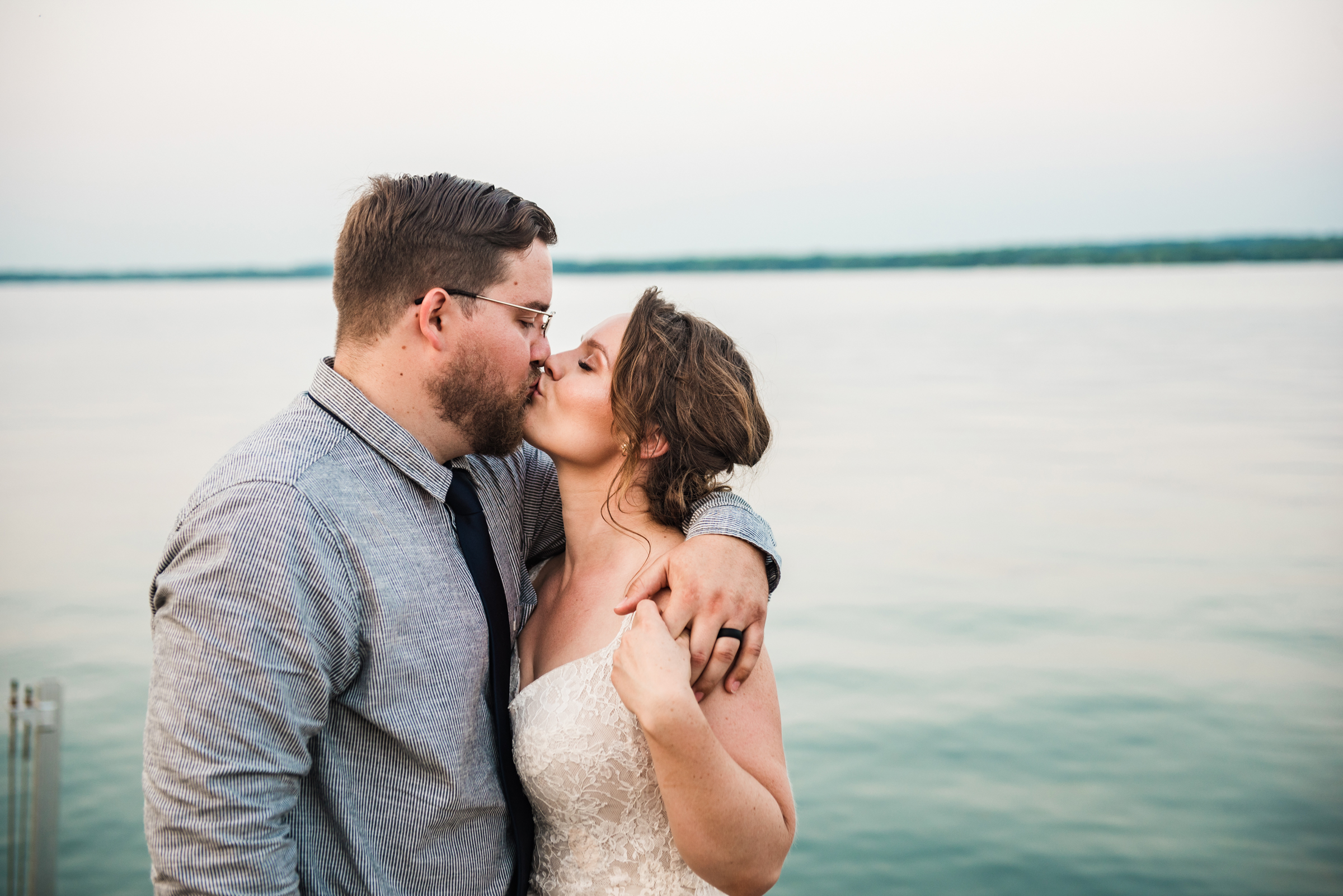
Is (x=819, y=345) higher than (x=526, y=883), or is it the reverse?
(x=526, y=883)

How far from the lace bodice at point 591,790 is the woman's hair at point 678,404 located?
0.36m

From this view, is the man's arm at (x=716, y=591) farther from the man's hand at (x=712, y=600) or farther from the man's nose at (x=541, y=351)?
the man's nose at (x=541, y=351)

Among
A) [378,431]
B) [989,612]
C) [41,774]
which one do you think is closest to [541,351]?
[378,431]

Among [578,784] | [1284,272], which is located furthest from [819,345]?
[1284,272]

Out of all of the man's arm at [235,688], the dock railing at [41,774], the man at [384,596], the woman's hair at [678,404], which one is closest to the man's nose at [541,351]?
the man at [384,596]

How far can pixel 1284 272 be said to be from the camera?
8150cm

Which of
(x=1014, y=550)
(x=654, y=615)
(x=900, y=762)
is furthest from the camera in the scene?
(x=1014, y=550)

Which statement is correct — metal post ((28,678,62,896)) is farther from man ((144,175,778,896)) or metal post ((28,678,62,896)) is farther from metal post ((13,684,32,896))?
man ((144,175,778,896))

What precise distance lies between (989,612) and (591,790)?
28.1 feet

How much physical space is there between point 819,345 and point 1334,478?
2120 centimetres

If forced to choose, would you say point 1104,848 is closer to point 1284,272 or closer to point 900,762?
point 900,762

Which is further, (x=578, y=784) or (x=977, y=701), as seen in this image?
(x=977, y=701)

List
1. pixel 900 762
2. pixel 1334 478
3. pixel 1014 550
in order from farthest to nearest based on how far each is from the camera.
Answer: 1. pixel 1334 478
2. pixel 1014 550
3. pixel 900 762

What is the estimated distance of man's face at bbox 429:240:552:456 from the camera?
2.14m
